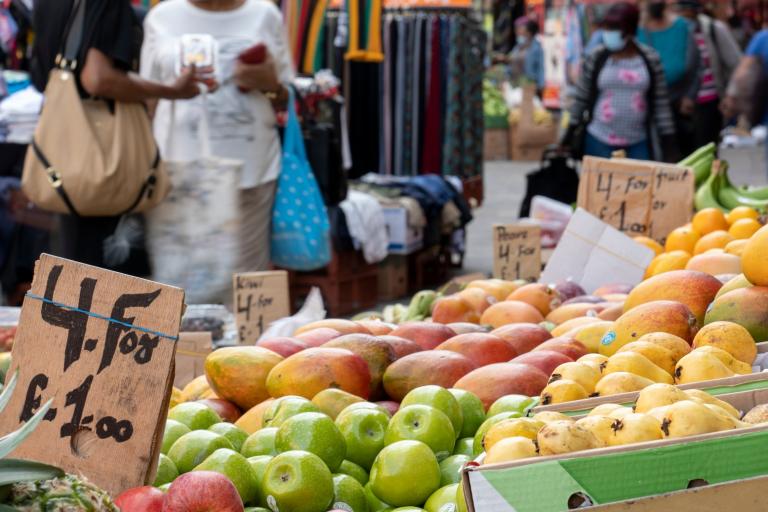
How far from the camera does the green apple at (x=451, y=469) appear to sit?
1925 millimetres

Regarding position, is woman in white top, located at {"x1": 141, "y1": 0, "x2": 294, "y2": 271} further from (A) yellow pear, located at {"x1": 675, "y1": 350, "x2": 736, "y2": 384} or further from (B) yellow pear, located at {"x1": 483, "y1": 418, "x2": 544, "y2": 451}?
(B) yellow pear, located at {"x1": 483, "y1": 418, "x2": 544, "y2": 451}

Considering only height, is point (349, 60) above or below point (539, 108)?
above

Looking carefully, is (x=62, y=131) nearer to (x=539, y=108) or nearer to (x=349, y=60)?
(x=349, y=60)

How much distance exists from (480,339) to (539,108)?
13960 millimetres

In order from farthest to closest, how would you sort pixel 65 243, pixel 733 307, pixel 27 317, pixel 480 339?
pixel 65 243
pixel 480 339
pixel 733 307
pixel 27 317

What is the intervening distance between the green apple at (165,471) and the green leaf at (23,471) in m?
0.56

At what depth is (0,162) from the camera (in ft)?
20.8

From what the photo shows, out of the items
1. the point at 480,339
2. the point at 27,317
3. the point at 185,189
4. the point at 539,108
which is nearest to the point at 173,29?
the point at 185,189

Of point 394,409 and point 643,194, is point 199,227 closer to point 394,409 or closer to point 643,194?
point 643,194

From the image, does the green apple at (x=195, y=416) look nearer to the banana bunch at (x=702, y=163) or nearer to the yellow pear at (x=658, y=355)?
the yellow pear at (x=658, y=355)

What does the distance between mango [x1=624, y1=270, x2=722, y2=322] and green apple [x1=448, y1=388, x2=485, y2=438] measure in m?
0.64

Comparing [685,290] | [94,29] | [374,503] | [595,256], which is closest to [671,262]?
[595,256]

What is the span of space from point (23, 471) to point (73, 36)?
3.49 metres

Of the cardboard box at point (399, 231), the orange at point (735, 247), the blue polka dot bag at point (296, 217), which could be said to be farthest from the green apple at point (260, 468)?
the cardboard box at point (399, 231)
